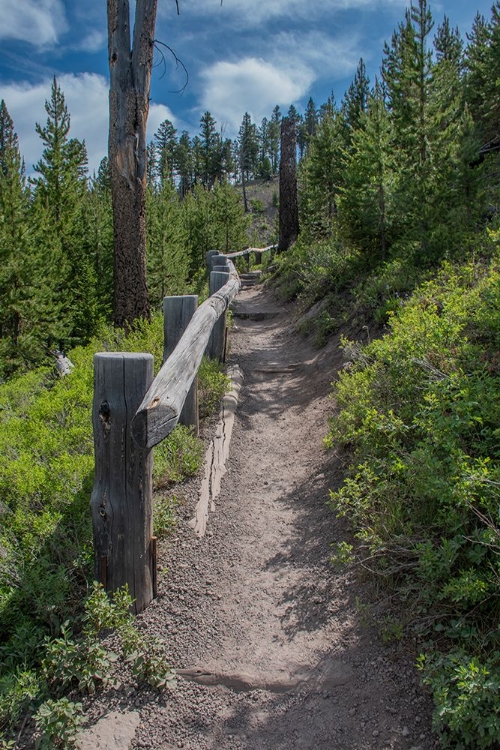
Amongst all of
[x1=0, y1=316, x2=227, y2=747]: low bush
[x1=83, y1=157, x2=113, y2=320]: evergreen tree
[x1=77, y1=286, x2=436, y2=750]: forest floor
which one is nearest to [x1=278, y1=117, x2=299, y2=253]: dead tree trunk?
[x1=83, y1=157, x2=113, y2=320]: evergreen tree

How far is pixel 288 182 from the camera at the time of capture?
17703mm

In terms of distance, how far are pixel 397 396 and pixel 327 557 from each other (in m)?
1.41

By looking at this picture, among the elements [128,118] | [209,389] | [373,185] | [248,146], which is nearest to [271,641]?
[209,389]

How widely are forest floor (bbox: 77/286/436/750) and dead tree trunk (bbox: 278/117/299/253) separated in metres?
15.5

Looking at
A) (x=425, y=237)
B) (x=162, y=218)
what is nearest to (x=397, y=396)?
(x=425, y=237)

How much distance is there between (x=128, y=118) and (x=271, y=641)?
7584mm

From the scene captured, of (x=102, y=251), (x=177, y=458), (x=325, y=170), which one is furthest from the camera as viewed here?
(x=325, y=170)

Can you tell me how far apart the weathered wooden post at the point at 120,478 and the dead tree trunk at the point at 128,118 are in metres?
6.00

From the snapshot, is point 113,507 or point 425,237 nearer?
point 113,507

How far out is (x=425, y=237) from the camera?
687cm

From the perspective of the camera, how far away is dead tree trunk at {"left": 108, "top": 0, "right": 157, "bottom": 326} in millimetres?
7258

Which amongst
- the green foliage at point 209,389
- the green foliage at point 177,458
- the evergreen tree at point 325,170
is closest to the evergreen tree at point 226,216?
the evergreen tree at point 325,170

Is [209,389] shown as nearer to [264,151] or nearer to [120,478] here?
[120,478]

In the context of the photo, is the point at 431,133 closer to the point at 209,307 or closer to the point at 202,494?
the point at 209,307
